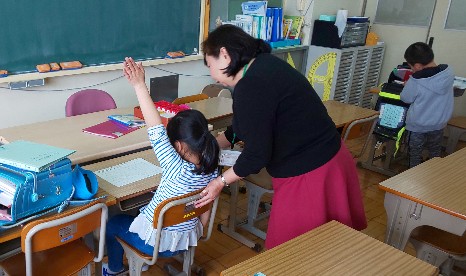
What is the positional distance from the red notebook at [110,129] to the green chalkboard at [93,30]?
91 centimetres

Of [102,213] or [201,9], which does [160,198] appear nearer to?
[102,213]

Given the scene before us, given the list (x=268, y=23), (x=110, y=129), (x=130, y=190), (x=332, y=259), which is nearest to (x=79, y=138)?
(x=110, y=129)

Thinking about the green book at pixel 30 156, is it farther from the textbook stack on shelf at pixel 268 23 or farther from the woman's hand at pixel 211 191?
the textbook stack on shelf at pixel 268 23

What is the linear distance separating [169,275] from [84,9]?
81.4 inches

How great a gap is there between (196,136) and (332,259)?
74 cm

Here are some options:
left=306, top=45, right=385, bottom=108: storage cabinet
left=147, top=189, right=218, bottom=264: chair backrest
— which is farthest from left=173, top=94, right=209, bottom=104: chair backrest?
left=306, top=45, right=385, bottom=108: storage cabinet

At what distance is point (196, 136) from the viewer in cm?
172

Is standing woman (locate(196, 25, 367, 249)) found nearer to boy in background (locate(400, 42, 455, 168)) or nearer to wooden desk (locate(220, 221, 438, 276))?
wooden desk (locate(220, 221, 438, 276))

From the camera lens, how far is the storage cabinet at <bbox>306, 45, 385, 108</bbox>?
4945mm

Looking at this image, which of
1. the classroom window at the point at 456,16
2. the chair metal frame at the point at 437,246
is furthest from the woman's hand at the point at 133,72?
the classroom window at the point at 456,16

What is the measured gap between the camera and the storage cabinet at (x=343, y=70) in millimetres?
4945

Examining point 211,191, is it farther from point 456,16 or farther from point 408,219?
point 456,16

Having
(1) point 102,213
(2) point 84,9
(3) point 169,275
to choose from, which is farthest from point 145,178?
(2) point 84,9

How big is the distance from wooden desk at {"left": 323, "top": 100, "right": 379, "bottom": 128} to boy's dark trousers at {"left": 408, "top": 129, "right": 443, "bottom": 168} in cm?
43
